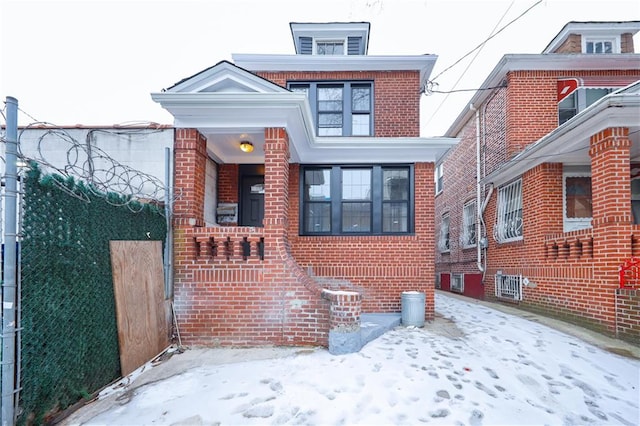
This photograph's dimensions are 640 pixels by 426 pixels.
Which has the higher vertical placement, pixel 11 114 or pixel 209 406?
pixel 11 114

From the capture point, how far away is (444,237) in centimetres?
1424

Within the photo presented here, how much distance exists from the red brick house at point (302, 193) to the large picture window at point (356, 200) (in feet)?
0.07

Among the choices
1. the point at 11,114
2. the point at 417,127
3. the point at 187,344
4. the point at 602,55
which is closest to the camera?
the point at 11,114

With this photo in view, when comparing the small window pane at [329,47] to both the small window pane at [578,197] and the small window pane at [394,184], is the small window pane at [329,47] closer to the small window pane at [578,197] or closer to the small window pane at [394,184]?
the small window pane at [394,184]

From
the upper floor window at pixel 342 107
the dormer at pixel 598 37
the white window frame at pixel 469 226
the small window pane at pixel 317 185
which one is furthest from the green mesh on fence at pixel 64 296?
the dormer at pixel 598 37

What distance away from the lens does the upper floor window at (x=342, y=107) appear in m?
7.56

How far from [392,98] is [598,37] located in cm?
748

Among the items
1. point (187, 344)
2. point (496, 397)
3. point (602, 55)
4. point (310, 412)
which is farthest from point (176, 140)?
point (602, 55)

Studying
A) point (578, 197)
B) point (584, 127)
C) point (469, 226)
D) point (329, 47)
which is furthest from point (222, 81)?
point (469, 226)

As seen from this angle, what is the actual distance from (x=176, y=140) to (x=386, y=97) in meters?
4.72

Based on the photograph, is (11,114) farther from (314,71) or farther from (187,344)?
(314,71)

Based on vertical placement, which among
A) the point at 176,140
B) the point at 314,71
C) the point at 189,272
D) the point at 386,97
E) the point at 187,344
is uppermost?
the point at 314,71

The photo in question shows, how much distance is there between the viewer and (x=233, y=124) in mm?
5199

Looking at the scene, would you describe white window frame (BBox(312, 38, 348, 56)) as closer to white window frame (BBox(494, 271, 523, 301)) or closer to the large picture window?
the large picture window
